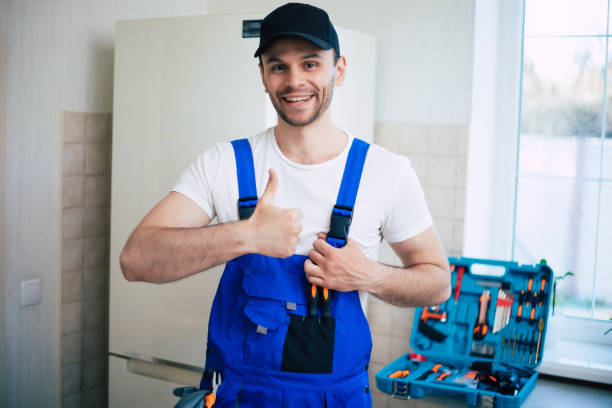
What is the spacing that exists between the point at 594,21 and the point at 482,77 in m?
0.48

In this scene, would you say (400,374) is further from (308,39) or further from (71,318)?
(71,318)

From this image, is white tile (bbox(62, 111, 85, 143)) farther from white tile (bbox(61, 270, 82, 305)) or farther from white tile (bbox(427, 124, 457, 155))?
white tile (bbox(427, 124, 457, 155))

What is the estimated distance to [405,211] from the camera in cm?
136

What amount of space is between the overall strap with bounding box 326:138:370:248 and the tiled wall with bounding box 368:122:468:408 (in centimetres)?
111

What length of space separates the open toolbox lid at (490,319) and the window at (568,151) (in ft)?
1.65

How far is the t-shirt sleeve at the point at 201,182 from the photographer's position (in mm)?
1339

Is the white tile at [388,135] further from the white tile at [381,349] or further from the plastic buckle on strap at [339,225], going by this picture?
the plastic buckle on strap at [339,225]

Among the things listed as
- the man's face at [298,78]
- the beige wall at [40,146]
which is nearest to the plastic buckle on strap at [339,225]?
the man's face at [298,78]

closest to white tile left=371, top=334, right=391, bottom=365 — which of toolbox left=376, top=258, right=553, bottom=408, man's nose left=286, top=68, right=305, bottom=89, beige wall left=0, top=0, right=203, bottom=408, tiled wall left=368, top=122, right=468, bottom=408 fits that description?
tiled wall left=368, top=122, right=468, bottom=408

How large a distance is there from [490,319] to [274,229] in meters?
1.12

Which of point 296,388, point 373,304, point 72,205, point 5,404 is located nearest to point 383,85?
point 373,304

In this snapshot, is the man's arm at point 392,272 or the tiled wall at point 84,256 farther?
the tiled wall at point 84,256

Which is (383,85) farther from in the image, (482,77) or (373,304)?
(373,304)

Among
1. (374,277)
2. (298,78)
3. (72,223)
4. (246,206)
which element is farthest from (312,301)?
(72,223)
